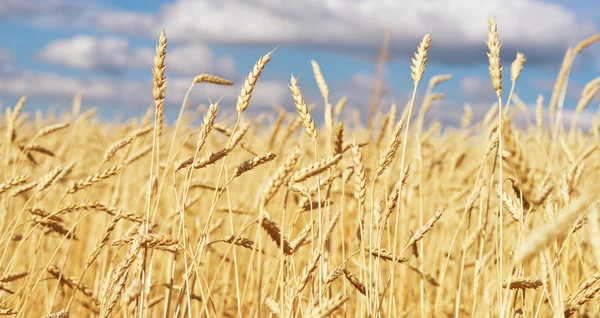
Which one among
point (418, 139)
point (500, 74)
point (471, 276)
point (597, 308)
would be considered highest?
point (418, 139)

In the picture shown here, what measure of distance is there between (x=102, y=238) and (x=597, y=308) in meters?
1.39

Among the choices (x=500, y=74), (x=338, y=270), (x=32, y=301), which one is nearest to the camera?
(x=500, y=74)

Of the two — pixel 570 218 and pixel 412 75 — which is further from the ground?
pixel 412 75

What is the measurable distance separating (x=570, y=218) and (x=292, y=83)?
932mm

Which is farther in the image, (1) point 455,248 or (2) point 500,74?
(1) point 455,248

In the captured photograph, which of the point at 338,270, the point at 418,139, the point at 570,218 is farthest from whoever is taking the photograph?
the point at 418,139

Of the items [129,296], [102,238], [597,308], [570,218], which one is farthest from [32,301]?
[570,218]

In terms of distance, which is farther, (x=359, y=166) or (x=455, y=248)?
(x=455, y=248)

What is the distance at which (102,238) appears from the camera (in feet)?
5.36

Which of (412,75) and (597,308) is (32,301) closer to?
(412,75)

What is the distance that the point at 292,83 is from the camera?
1.56 meters

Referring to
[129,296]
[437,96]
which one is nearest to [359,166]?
[129,296]

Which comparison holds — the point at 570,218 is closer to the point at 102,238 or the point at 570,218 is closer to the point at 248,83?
the point at 248,83

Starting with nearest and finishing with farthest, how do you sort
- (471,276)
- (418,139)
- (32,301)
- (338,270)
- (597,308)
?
(338,270)
(597,308)
(418,139)
(32,301)
(471,276)
